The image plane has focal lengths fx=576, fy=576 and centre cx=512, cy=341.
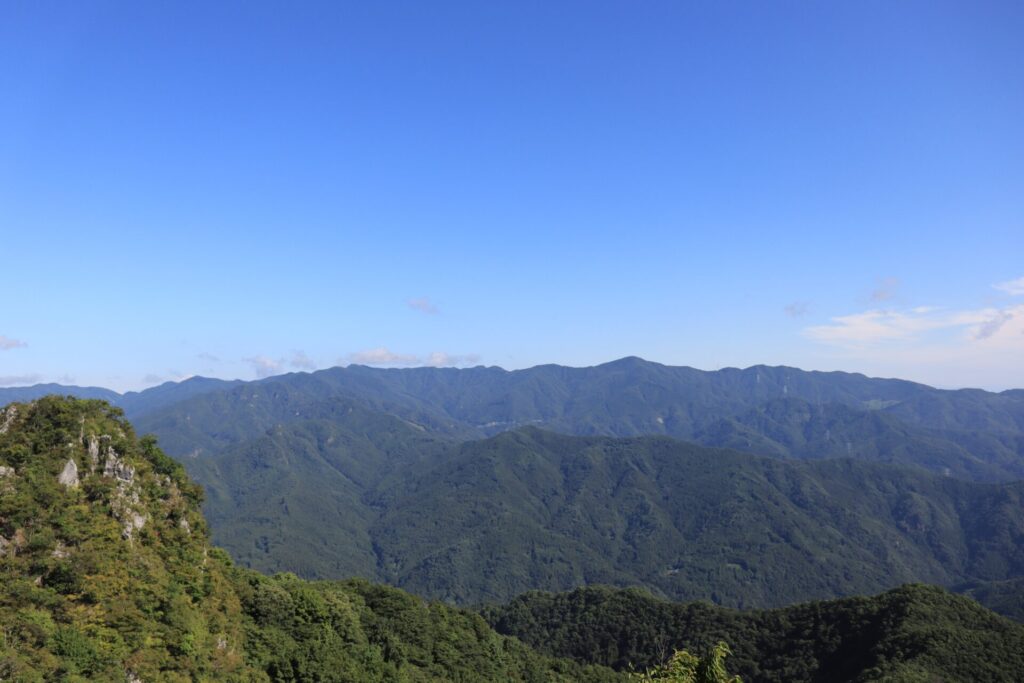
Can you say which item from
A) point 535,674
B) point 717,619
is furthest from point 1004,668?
point 535,674

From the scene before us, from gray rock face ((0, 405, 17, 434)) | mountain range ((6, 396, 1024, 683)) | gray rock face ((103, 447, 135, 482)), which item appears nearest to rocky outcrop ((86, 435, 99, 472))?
mountain range ((6, 396, 1024, 683))

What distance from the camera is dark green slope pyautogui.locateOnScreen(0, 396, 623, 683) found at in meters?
38.9

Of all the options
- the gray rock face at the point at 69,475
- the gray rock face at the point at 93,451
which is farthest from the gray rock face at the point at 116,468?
the gray rock face at the point at 69,475

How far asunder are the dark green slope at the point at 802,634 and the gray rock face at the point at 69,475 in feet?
370

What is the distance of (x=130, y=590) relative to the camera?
45312mm

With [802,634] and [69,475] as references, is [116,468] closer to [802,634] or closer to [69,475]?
[69,475]

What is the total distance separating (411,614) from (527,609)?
3635 inches

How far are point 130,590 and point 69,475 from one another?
12.2 m

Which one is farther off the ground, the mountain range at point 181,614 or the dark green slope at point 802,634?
the mountain range at point 181,614

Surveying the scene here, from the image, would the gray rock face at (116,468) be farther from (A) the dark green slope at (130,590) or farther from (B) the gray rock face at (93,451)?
(B) the gray rock face at (93,451)

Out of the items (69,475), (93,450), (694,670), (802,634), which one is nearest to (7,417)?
(93,450)

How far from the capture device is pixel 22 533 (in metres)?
42.8

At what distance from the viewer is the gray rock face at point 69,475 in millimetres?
48969

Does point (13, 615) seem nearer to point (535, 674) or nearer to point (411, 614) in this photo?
point (411, 614)
